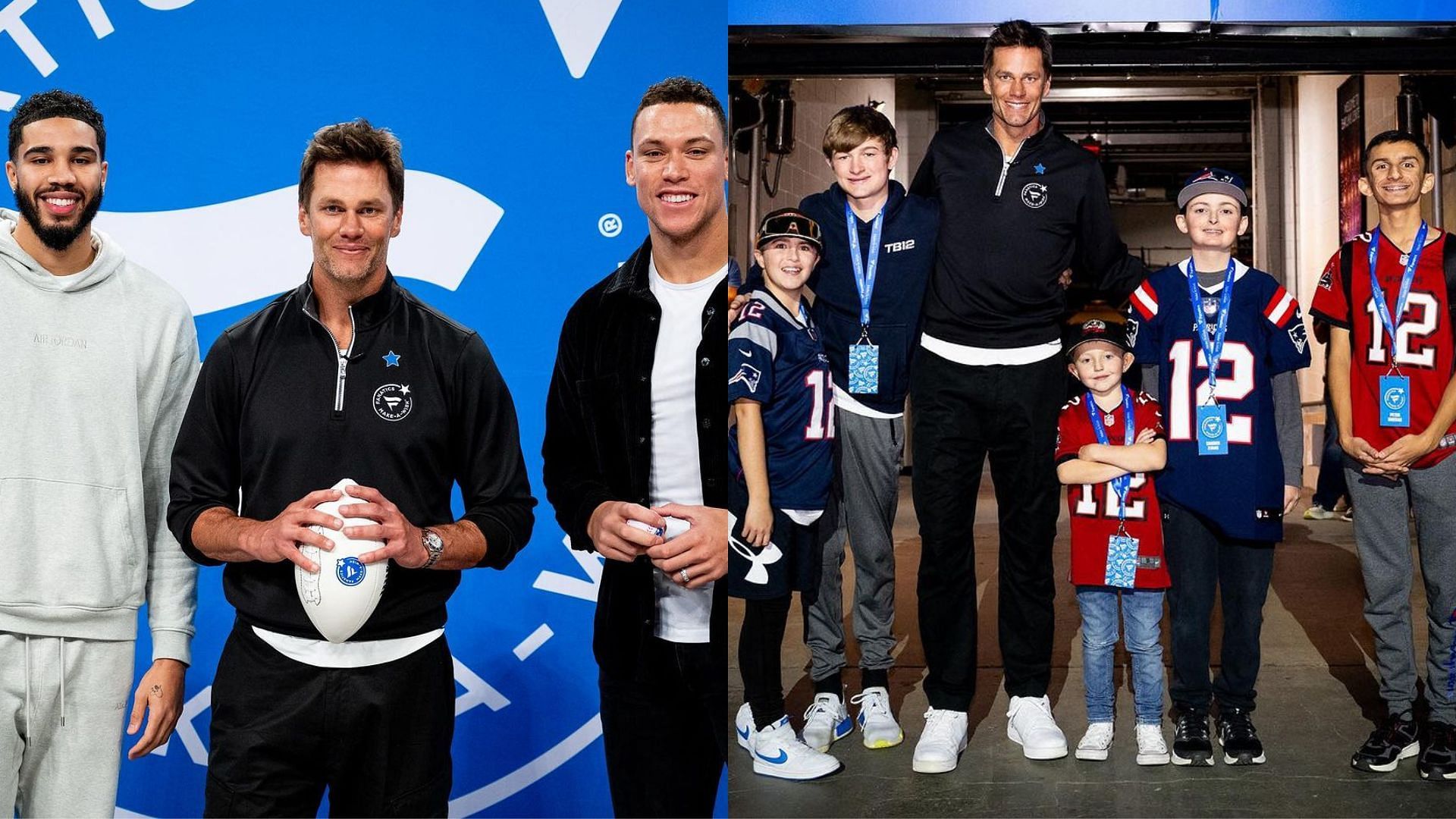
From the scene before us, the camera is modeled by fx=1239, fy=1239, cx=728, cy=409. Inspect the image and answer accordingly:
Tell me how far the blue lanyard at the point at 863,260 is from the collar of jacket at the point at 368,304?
1051mm

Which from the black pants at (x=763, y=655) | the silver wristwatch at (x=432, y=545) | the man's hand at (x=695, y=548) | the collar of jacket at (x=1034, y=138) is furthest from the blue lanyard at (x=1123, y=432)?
the silver wristwatch at (x=432, y=545)

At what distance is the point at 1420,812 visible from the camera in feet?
8.96

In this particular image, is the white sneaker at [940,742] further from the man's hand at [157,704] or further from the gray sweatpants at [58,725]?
the gray sweatpants at [58,725]

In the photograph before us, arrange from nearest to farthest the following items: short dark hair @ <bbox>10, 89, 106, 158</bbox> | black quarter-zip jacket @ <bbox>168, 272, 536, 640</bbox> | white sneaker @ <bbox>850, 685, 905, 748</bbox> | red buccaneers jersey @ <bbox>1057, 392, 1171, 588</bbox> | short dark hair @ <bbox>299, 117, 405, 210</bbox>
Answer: black quarter-zip jacket @ <bbox>168, 272, 536, 640</bbox> < short dark hair @ <bbox>299, 117, 405, 210</bbox> < short dark hair @ <bbox>10, 89, 106, 158</bbox> < red buccaneers jersey @ <bbox>1057, 392, 1171, 588</bbox> < white sneaker @ <bbox>850, 685, 905, 748</bbox>

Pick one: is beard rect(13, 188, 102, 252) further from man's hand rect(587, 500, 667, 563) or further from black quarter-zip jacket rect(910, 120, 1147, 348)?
black quarter-zip jacket rect(910, 120, 1147, 348)

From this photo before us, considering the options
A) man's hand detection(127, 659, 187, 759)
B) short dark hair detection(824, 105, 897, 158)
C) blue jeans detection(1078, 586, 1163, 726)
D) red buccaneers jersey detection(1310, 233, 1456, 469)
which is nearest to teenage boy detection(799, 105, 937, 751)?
Result: short dark hair detection(824, 105, 897, 158)

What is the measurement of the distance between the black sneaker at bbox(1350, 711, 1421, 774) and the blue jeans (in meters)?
0.49

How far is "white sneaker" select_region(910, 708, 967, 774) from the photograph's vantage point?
2887mm

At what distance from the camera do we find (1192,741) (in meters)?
2.87

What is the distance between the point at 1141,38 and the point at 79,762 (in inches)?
107

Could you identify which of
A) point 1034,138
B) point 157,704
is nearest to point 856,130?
point 1034,138

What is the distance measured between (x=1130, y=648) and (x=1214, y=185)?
3.58ft

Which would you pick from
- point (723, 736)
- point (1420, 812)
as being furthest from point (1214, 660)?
point (723, 736)

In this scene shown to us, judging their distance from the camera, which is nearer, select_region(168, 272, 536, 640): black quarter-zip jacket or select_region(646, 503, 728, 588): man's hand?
select_region(168, 272, 536, 640): black quarter-zip jacket
